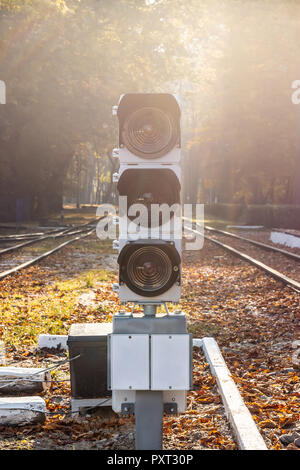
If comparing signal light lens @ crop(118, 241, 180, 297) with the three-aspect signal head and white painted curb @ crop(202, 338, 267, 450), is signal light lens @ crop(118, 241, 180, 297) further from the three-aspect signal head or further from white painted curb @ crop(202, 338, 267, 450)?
white painted curb @ crop(202, 338, 267, 450)

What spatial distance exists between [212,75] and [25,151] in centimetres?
1470

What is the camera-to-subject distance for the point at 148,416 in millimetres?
3650

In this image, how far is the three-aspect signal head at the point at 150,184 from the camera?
3.61m

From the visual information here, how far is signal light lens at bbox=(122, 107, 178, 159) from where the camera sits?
144 inches

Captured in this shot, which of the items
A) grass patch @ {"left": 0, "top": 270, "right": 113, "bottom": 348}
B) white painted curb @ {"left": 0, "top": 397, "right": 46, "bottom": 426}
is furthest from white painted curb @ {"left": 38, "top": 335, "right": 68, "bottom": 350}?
white painted curb @ {"left": 0, "top": 397, "right": 46, "bottom": 426}

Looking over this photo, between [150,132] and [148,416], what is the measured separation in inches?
67.3

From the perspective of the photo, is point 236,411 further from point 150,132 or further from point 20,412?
point 150,132

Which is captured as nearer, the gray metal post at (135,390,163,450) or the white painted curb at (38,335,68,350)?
the gray metal post at (135,390,163,450)

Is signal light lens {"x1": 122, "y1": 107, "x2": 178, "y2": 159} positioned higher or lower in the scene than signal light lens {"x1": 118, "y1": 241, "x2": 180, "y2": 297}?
higher

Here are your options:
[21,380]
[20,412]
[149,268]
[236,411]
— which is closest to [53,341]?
[21,380]

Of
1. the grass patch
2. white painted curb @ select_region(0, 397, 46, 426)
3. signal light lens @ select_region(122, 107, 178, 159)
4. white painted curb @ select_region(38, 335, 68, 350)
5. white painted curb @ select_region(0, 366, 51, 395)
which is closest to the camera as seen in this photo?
signal light lens @ select_region(122, 107, 178, 159)

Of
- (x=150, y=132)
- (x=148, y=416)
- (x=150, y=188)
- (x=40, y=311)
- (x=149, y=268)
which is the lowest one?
(x=40, y=311)

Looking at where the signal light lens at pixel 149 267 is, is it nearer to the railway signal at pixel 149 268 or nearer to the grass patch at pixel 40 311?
the railway signal at pixel 149 268

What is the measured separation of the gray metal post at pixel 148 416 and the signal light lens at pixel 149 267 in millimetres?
607
